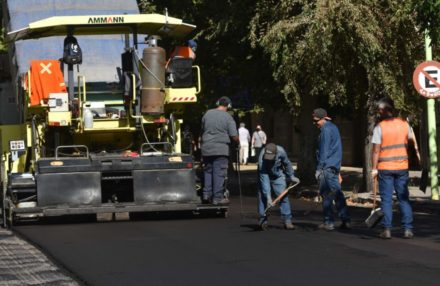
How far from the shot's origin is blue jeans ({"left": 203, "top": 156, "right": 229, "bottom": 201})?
1556 cm

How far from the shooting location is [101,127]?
1582 centimetres

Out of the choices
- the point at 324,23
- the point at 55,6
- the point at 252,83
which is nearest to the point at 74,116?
the point at 55,6

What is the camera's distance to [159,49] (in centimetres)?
1591

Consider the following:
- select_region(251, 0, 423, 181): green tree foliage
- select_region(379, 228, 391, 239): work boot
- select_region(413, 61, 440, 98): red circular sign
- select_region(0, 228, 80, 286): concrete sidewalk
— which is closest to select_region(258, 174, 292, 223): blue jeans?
select_region(379, 228, 391, 239): work boot

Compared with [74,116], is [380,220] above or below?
below

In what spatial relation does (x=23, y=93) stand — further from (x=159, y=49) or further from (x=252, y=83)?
(x=252, y=83)

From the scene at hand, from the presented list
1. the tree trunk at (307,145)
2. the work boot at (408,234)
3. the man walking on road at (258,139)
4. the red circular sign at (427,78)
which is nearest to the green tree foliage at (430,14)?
the red circular sign at (427,78)

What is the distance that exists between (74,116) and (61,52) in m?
1.72

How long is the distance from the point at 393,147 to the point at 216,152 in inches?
142

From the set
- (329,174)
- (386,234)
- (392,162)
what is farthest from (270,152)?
(386,234)

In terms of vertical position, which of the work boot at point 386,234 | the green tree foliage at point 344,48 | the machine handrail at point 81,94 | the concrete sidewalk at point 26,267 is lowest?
the concrete sidewalk at point 26,267

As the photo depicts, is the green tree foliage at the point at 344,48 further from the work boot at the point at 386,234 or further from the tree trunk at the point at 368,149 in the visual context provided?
the work boot at the point at 386,234

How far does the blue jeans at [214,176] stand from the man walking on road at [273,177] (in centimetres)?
169

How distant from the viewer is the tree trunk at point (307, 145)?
2355cm
